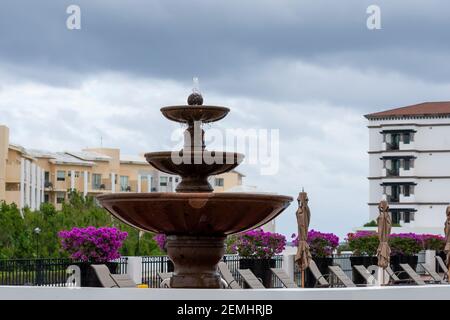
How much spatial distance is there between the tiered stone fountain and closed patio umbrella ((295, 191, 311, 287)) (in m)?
11.4

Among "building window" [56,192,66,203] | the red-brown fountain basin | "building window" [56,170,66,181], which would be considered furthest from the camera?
"building window" [56,192,66,203]

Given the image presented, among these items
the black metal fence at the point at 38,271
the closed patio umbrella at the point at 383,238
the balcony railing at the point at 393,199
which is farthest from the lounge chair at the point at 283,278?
the balcony railing at the point at 393,199

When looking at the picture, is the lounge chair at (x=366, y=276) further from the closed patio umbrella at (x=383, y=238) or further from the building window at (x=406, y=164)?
the building window at (x=406, y=164)

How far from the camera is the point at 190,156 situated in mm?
14344

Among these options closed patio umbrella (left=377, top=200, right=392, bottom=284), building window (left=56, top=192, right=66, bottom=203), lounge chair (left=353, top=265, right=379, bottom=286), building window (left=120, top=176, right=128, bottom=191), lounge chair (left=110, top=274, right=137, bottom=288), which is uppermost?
building window (left=120, top=176, right=128, bottom=191)

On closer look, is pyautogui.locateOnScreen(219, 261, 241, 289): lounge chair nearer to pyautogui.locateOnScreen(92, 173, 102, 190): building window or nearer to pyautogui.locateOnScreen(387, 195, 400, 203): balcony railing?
pyautogui.locateOnScreen(387, 195, 400, 203): balcony railing

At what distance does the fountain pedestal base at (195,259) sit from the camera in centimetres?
1437

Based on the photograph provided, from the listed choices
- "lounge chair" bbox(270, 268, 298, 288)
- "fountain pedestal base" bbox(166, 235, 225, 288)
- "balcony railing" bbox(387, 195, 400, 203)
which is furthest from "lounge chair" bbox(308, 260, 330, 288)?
"balcony railing" bbox(387, 195, 400, 203)

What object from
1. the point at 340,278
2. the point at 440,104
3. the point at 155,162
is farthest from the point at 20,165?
the point at 155,162

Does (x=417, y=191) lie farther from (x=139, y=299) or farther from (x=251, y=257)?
(x=139, y=299)

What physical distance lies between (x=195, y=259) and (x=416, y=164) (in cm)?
6553

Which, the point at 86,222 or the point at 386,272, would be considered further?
the point at 86,222

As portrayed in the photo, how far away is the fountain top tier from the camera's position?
14.4m
